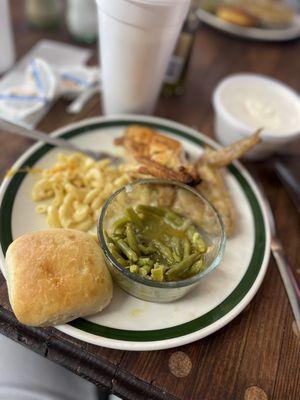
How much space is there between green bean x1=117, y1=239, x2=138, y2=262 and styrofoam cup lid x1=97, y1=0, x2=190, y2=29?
68 centimetres

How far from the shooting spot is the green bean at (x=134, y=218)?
1043mm

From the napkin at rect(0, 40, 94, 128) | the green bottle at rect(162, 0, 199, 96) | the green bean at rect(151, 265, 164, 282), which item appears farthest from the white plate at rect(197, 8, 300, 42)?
the green bean at rect(151, 265, 164, 282)

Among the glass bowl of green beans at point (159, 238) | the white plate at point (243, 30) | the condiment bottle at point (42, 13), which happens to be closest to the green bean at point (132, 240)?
the glass bowl of green beans at point (159, 238)

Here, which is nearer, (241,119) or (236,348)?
(236,348)

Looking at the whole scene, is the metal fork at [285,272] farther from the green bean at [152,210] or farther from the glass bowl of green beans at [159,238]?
the green bean at [152,210]

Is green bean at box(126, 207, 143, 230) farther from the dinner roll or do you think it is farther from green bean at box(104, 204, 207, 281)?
the dinner roll

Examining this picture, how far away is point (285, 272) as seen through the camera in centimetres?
112

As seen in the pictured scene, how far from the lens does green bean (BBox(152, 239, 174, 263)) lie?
98 cm

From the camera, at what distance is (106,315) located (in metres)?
0.93

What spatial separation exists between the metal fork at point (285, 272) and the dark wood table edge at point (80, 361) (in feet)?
1.40

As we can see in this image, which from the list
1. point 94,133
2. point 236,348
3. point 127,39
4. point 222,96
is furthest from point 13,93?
Result: point 236,348

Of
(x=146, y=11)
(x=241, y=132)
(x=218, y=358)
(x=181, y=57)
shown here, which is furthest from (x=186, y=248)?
(x=181, y=57)

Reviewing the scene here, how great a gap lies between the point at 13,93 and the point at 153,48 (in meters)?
0.57

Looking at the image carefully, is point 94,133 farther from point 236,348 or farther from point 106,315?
point 236,348
